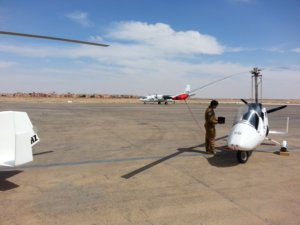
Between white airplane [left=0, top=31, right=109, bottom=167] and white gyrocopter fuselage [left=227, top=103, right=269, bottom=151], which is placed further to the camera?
white gyrocopter fuselage [left=227, top=103, right=269, bottom=151]

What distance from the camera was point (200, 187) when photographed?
24.5ft

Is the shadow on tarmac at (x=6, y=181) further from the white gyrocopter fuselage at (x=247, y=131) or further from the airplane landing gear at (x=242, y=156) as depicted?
the airplane landing gear at (x=242, y=156)

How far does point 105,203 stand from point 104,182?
148 cm

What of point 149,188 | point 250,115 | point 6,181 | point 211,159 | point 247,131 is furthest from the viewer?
point 211,159

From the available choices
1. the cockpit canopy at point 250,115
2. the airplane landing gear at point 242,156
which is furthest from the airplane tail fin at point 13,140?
the cockpit canopy at point 250,115

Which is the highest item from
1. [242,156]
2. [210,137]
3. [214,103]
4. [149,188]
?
[214,103]

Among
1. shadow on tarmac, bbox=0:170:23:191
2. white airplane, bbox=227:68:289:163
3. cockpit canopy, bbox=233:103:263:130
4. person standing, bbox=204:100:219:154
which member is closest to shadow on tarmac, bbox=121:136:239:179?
person standing, bbox=204:100:219:154

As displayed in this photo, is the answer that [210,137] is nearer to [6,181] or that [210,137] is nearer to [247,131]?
[247,131]

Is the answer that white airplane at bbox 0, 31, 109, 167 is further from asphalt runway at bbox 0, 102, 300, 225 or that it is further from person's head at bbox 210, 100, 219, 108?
person's head at bbox 210, 100, 219, 108

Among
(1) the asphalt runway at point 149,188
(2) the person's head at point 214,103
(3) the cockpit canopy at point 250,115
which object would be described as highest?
(2) the person's head at point 214,103

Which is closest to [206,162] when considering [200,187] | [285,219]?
[200,187]

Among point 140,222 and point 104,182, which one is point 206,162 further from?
point 140,222

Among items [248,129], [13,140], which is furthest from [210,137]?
[13,140]

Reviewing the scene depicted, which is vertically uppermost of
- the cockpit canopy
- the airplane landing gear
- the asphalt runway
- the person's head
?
the person's head
